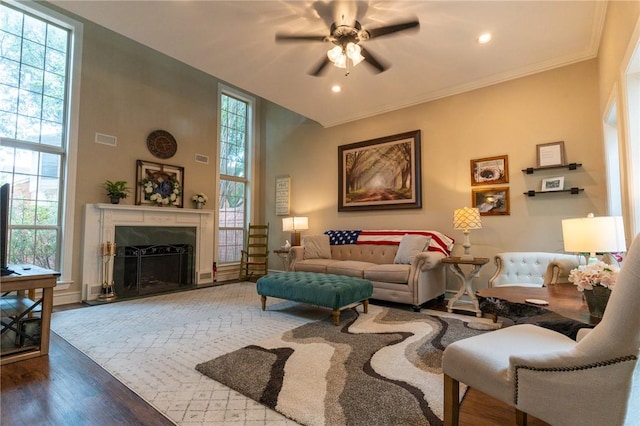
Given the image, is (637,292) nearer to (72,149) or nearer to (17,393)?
(17,393)

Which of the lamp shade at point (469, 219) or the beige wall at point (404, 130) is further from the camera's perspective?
the lamp shade at point (469, 219)

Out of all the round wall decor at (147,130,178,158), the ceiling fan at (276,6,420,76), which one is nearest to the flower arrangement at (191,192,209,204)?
the round wall decor at (147,130,178,158)

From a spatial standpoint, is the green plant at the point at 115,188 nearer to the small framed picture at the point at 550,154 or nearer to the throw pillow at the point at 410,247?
the throw pillow at the point at 410,247

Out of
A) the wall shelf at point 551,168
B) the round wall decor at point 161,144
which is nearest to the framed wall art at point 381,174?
the wall shelf at point 551,168

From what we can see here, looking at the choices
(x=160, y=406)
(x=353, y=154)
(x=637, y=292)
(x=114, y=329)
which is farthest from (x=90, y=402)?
(x=353, y=154)

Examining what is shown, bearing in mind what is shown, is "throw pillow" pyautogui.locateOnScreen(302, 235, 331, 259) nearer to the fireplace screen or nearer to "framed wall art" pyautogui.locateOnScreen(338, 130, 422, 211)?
"framed wall art" pyautogui.locateOnScreen(338, 130, 422, 211)

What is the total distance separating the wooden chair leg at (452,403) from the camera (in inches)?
53.2

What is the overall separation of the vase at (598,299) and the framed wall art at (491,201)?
2635mm

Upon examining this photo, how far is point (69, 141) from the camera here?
425 centimetres

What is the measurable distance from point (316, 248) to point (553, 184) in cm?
329

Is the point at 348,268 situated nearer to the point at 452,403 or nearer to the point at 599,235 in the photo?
the point at 599,235

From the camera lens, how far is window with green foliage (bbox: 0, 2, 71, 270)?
12.7 ft

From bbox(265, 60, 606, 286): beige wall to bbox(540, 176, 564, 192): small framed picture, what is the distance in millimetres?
61

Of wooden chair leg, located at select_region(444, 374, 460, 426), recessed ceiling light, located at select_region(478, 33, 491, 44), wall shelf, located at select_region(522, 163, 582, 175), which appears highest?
recessed ceiling light, located at select_region(478, 33, 491, 44)
